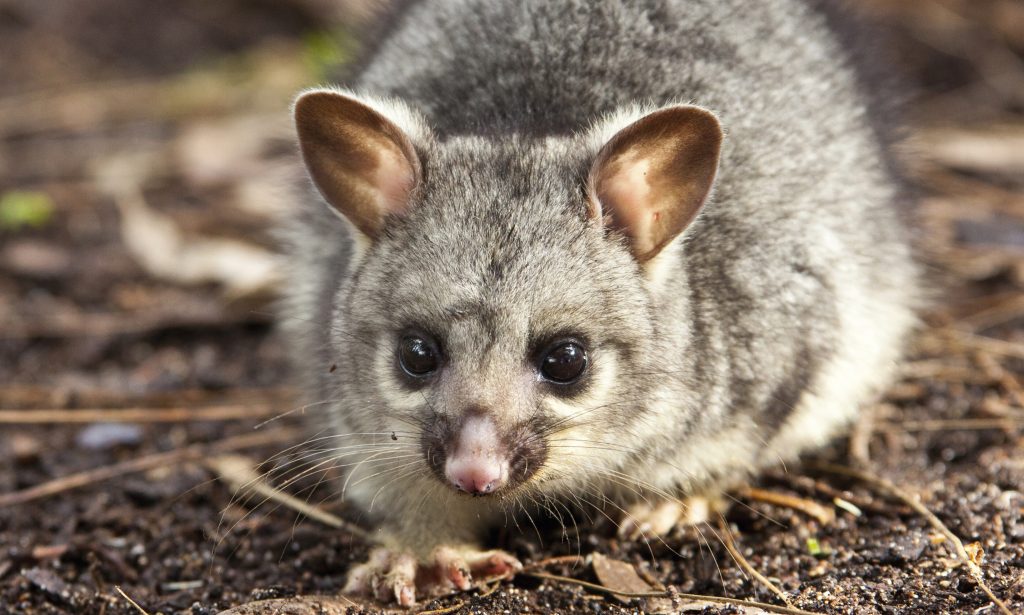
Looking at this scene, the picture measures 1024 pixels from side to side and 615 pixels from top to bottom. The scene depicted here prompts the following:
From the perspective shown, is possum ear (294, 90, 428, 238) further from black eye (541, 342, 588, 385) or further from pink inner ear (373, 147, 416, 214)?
black eye (541, 342, 588, 385)

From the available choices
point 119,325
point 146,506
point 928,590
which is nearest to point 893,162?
point 928,590

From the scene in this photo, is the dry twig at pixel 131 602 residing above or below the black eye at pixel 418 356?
below

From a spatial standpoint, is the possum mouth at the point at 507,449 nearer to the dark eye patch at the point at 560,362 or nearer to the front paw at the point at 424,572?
the dark eye patch at the point at 560,362

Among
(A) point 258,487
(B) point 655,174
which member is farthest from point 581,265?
(A) point 258,487

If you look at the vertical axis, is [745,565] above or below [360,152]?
below

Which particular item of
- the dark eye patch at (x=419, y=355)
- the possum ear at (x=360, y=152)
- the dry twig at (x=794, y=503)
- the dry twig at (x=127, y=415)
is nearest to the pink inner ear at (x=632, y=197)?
the possum ear at (x=360, y=152)

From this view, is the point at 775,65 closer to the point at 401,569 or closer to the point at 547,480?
the point at 547,480

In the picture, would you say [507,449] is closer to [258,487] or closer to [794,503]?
[794,503]
